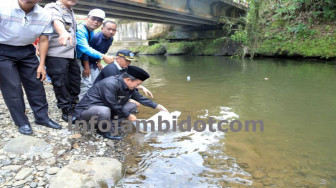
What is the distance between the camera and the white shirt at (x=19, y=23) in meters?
2.52

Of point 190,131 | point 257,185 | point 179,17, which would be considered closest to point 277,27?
point 179,17

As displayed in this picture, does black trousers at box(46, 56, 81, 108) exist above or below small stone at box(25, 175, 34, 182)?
above

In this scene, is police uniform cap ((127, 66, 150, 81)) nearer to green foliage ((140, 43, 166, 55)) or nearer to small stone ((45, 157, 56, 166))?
small stone ((45, 157, 56, 166))

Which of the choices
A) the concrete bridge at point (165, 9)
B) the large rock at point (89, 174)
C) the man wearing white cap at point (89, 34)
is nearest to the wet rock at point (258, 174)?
the large rock at point (89, 174)

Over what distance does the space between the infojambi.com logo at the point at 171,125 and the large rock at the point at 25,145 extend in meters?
0.57

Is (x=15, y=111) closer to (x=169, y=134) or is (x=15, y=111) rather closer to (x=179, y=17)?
(x=169, y=134)

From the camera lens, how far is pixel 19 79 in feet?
9.33

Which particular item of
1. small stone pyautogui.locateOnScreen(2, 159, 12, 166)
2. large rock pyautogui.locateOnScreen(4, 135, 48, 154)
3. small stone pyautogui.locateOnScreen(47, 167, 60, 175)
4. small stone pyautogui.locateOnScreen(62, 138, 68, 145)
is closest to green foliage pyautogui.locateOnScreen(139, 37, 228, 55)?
small stone pyautogui.locateOnScreen(62, 138, 68, 145)

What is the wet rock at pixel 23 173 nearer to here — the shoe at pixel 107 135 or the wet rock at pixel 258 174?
the shoe at pixel 107 135

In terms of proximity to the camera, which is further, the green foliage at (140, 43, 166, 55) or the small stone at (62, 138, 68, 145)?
the green foliage at (140, 43, 166, 55)

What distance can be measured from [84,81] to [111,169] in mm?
2232

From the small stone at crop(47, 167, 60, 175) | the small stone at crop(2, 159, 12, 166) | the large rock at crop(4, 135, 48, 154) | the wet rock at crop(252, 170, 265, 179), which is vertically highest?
the large rock at crop(4, 135, 48, 154)

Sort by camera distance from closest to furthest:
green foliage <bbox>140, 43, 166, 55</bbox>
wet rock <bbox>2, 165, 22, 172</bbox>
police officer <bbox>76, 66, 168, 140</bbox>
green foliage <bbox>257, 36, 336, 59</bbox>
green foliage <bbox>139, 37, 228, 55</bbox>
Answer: wet rock <bbox>2, 165, 22, 172</bbox> → police officer <bbox>76, 66, 168, 140</bbox> → green foliage <bbox>257, 36, 336, 59</bbox> → green foliage <bbox>139, 37, 228, 55</bbox> → green foliage <bbox>140, 43, 166, 55</bbox>

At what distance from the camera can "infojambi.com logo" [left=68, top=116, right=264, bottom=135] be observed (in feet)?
10.9
